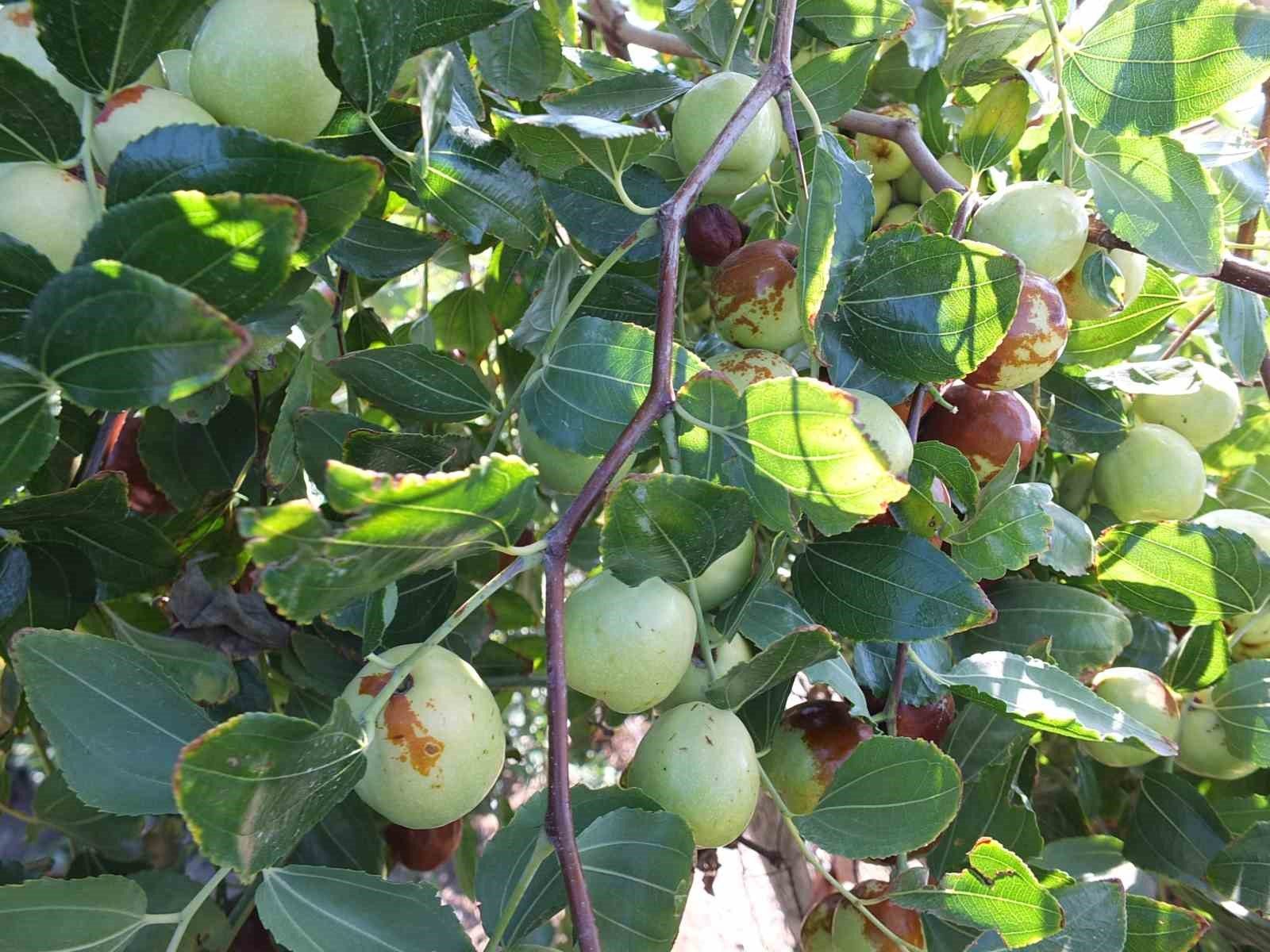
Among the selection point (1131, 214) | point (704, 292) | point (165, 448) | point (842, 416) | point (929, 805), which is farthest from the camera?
point (704, 292)

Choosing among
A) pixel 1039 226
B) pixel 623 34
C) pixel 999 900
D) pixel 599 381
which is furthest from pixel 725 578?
pixel 623 34

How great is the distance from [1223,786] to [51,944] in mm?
1259

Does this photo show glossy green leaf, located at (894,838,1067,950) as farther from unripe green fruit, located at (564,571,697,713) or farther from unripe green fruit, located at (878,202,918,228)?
unripe green fruit, located at (878,202,918,228)

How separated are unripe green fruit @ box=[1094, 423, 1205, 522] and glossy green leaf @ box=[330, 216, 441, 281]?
2.48 feet

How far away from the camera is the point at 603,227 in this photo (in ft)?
2.86

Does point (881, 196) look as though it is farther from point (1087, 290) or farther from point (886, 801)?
point (886, 801)

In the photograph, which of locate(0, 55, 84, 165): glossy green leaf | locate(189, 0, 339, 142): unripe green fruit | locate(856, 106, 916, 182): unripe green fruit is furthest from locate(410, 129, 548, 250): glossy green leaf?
locate(856, 106, 916, 182): unripe green fruit

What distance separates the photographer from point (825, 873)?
771mm

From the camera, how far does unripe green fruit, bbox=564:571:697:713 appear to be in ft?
2.18

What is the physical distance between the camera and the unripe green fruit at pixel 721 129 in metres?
0.84

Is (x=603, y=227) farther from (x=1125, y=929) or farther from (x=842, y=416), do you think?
(x=1125, y=929)

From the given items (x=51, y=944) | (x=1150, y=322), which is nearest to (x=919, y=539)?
(x=1150, y=322)

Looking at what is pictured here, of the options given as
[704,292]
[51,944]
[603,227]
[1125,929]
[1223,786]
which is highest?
[603,227]

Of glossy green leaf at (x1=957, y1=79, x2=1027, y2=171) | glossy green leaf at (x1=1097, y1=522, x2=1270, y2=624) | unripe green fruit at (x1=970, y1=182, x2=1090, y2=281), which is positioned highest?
glossy green leaf at (x1=957, y1=79, x2=1027, y2=171)
